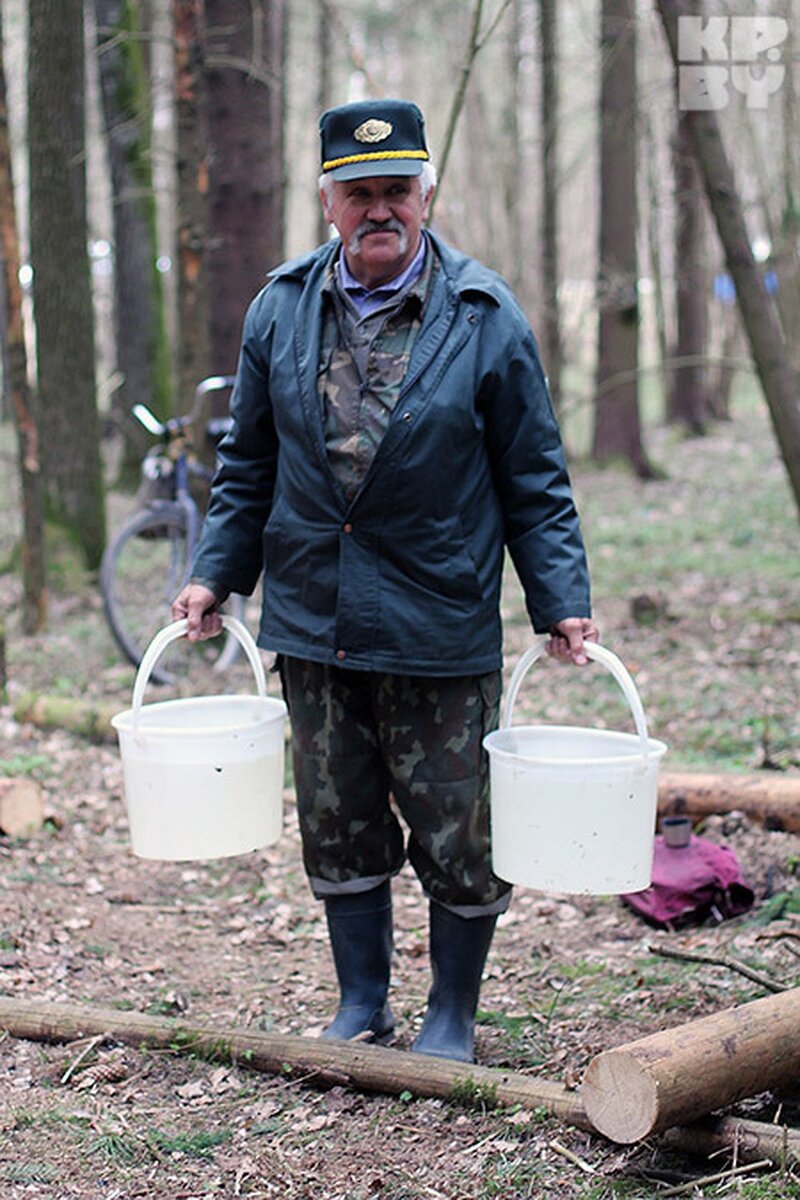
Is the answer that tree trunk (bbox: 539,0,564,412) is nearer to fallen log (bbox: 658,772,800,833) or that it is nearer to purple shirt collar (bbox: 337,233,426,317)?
fallen log (bbox: 658,772,800,833)

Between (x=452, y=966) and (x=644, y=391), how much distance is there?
1068 inches

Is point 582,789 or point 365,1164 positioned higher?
point 582,789

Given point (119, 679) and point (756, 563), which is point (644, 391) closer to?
point (756, 563)

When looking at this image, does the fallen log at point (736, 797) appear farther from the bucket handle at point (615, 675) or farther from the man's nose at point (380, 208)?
the man's nose at point (380, 208)

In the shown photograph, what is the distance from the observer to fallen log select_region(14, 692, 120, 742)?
6.87 metres

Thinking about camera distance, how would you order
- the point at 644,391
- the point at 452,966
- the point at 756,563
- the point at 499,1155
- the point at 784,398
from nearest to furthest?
the point at 499,1155, the point at 452,966, the point at 784,398, the point at 756,563, the point at 644,391

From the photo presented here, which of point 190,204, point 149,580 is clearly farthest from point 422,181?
point 149,580

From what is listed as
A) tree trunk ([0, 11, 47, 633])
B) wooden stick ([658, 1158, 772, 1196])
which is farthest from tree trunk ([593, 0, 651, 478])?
wooden stick ([658, 1158, 772, 1196])

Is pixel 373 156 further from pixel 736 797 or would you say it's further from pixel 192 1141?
pixel 736 797

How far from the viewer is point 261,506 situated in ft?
12.8

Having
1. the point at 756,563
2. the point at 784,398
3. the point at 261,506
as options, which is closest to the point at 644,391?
the point at 756,563

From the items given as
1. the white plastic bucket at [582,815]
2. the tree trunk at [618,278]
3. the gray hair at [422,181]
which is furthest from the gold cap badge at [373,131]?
the tree trunk at [618,278]

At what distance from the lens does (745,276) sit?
300 inches

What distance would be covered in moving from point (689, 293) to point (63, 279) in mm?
10569
